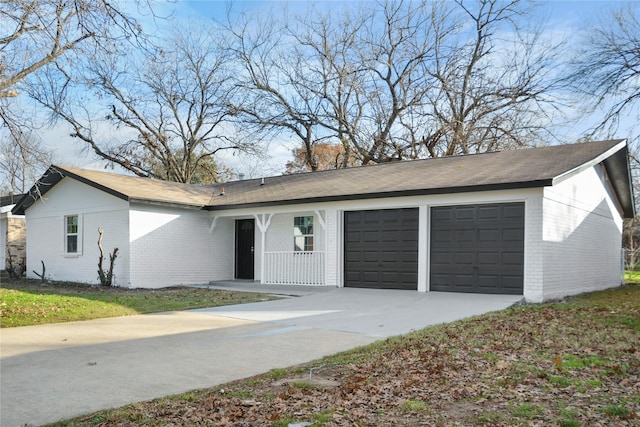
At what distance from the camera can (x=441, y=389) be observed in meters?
5.11

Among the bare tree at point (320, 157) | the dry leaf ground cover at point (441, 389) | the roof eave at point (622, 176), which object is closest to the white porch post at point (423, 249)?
the dry leaf ground cover at point (441, 389)

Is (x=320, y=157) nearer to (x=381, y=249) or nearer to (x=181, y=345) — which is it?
(x=381, y=249)

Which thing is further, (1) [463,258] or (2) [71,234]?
(2) [71,234]

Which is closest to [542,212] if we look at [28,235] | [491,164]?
[491,164]

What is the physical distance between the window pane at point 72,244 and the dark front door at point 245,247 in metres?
5.70

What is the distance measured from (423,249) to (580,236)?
484cm

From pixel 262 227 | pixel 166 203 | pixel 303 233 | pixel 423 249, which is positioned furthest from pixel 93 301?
pixel 423 249

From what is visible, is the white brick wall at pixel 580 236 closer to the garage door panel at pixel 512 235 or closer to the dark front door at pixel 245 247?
the garage door panel at pixel 512 235

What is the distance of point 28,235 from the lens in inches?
830

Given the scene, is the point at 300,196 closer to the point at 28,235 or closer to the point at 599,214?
the point at 599,214

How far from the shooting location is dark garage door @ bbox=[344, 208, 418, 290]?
14.4 meters

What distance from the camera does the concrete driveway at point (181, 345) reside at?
18.0 ft

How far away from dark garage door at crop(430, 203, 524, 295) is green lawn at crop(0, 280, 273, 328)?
190 inches

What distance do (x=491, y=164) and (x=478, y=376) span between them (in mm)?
10264
